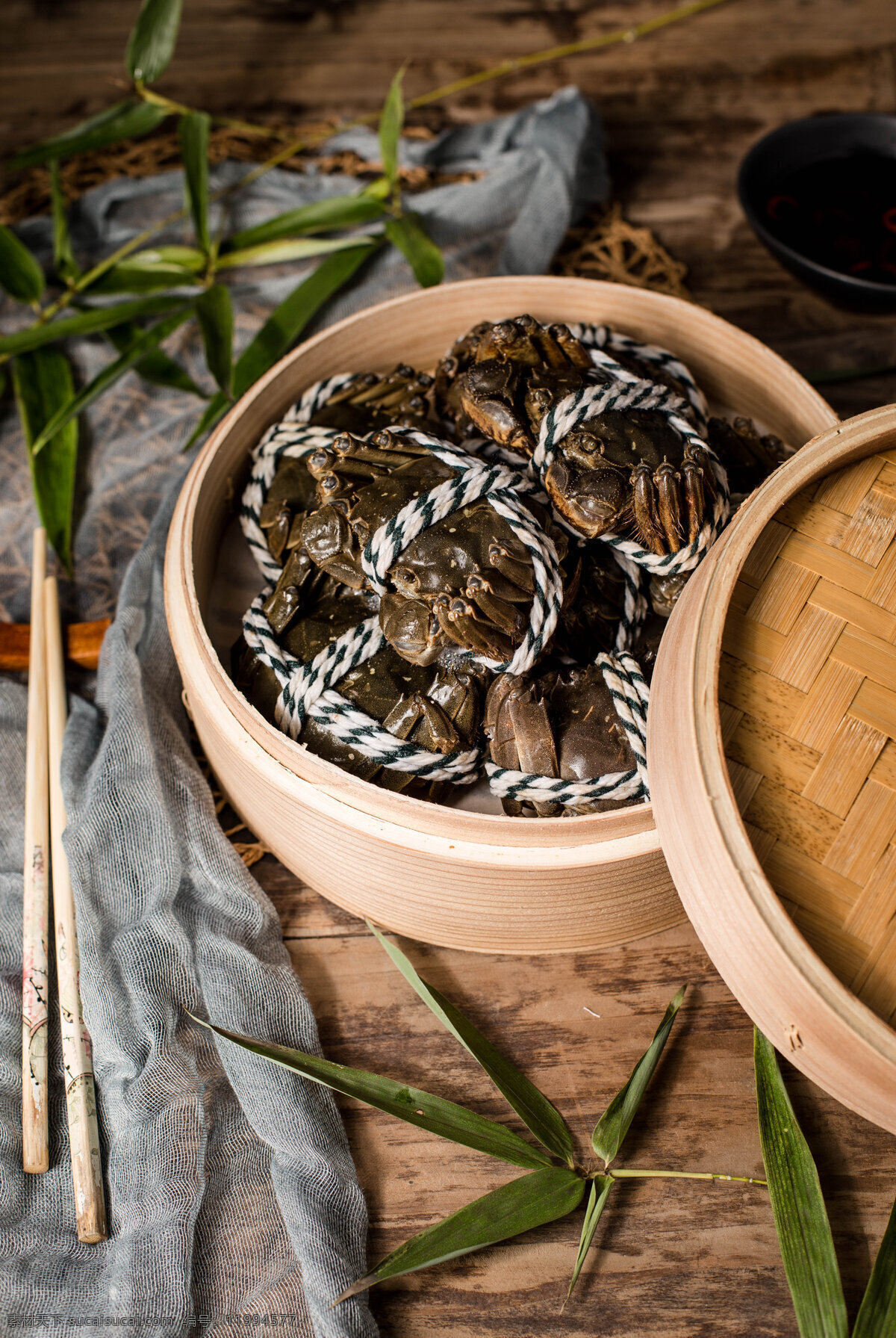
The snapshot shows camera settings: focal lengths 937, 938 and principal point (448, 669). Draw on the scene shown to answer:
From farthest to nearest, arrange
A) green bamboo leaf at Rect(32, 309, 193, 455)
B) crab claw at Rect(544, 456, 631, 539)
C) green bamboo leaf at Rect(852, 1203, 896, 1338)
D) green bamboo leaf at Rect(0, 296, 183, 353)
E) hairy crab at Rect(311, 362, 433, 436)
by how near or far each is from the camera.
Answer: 1. green bamboo leaf at Rect(0, 296, 183, 353)
2. green bamboo leaf at Rect(32, 309, 193, 455)
3. hairy crab at Rect(311, 362, 433, 436)
4. crab claw at Rect(544, 456, 631, 539)
5. green bamboo leaf at Rect(852, 1203, 896, 1338)

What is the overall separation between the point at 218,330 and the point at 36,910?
43.2 inches

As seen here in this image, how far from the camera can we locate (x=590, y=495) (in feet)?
3.92

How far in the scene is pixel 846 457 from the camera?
1.13 meters

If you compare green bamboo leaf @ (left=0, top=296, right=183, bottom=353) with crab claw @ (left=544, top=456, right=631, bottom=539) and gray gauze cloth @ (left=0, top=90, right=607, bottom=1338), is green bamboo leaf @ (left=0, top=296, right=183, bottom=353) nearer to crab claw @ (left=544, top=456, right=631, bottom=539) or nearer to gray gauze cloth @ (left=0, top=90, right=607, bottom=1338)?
gray gauze cloth @ (left=0, top=90, right=607, bottom=1338)

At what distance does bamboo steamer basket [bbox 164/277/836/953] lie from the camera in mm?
1177

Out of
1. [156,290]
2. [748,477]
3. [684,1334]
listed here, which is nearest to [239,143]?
[156,290]

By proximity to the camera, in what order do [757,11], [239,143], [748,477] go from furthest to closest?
[757,11], [239,143], [748,477]

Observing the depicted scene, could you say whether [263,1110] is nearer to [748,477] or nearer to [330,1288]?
[330,1288]

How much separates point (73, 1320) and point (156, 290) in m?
1.83

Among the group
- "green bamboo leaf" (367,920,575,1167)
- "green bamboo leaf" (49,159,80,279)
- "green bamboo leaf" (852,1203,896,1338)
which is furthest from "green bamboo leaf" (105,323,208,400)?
"green bamboo leaf" (852,1203,896,1338)

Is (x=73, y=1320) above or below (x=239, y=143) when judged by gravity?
below

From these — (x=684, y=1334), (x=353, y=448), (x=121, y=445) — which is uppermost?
(x=353, y=448)

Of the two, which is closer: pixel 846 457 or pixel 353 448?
pixel 846 457

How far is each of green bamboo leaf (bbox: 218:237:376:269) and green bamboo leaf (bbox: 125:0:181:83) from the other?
1.39 ft
